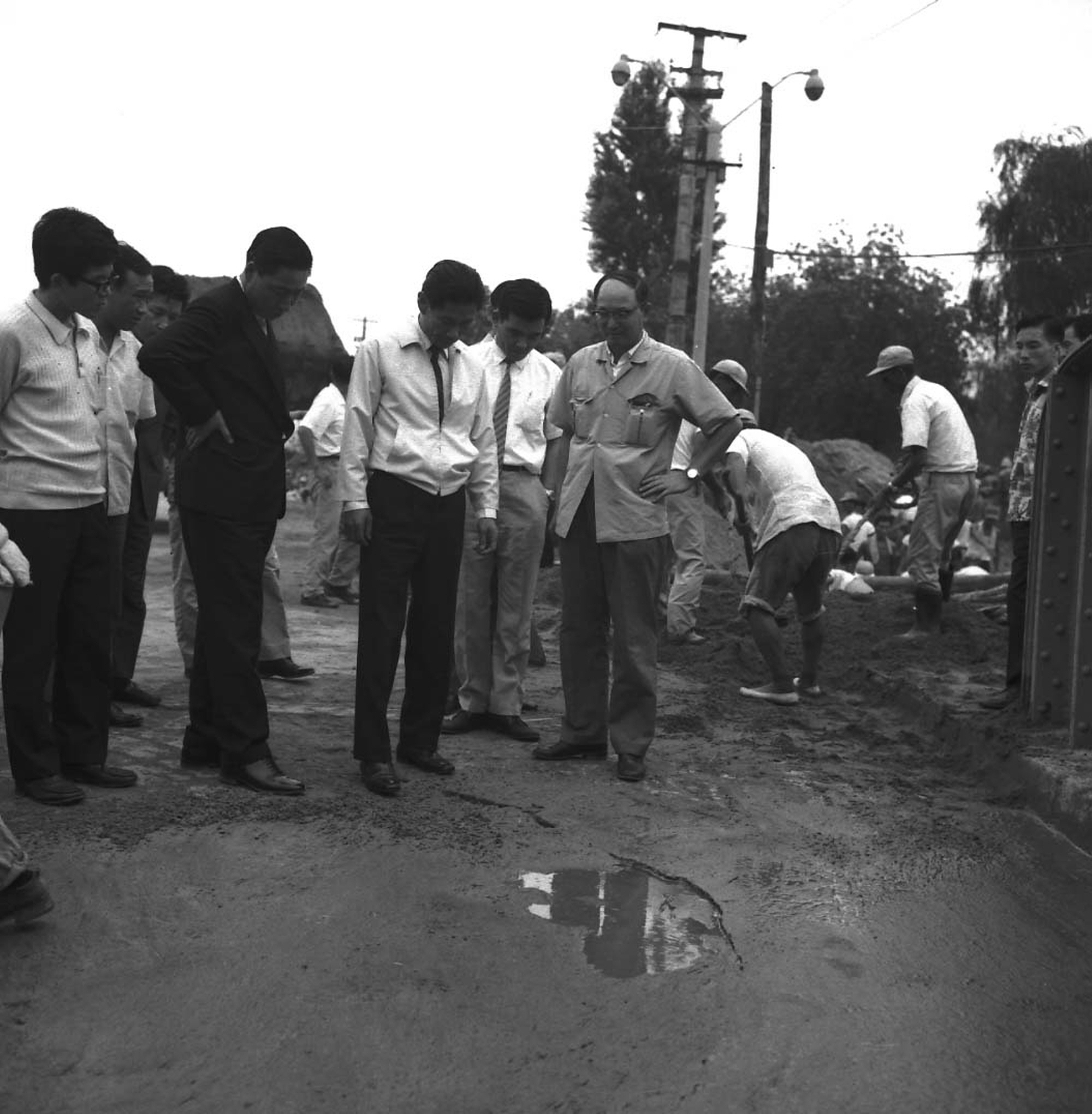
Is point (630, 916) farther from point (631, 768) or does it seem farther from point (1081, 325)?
point (1081, 325)

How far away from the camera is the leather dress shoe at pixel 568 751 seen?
6082mm

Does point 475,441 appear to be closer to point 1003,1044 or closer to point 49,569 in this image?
point 49,569

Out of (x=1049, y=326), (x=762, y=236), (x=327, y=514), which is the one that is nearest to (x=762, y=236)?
(x=762, y=236)

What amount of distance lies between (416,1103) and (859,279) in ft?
158

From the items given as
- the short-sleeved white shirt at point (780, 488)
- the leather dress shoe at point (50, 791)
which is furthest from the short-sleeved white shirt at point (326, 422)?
the leather dress shoe at point (50, 791)

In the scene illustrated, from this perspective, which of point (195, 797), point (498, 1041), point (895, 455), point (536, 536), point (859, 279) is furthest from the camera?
point (859, 279)

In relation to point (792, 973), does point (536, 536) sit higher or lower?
higher

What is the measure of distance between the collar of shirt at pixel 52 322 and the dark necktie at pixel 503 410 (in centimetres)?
228

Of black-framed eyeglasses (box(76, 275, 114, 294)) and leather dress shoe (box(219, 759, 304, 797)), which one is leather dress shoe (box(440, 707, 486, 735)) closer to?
leather dress shoe (box(219, 759, 304, 797))

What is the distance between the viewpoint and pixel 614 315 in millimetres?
5992

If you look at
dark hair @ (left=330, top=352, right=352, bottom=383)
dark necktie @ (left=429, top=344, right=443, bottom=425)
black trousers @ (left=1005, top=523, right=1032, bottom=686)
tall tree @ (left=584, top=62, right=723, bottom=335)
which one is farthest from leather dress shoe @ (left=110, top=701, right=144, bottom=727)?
tall tree @ (left=584, top=62, right=723, bottom=335)

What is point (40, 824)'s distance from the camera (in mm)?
4488

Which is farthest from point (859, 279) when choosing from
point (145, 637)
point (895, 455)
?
point (145, 637)

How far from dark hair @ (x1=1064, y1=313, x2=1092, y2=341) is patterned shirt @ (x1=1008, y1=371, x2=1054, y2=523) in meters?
0.32
